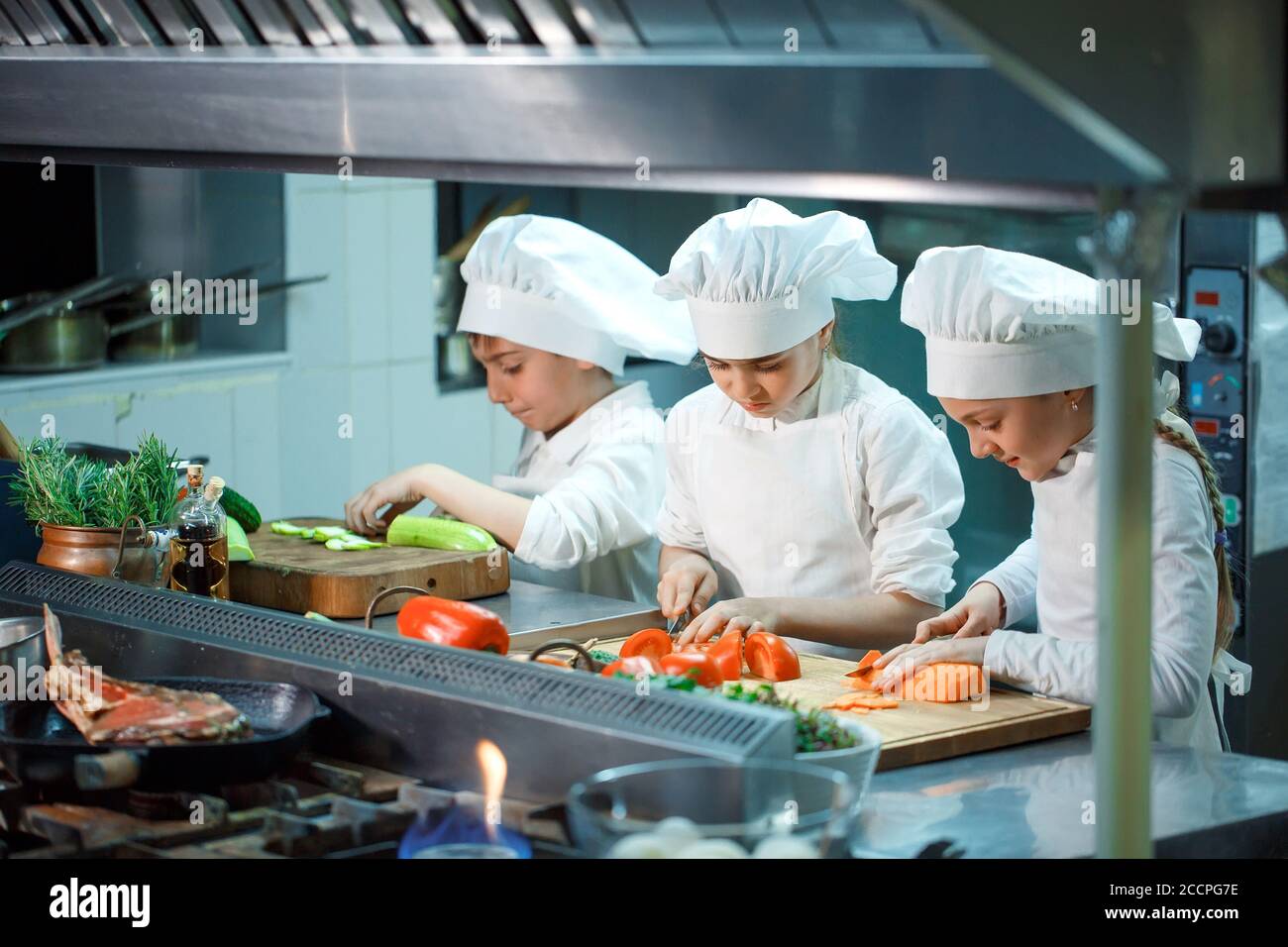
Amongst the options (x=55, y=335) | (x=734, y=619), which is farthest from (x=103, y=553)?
(x=55, y=335)

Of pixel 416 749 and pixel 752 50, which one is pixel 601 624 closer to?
pixel 416 749

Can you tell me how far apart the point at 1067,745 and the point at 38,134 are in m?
1.44

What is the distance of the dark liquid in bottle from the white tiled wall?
191 centimetres

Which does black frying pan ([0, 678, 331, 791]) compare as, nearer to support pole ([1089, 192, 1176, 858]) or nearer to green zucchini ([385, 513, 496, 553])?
support pole ([1089, 192, 1176, 858])

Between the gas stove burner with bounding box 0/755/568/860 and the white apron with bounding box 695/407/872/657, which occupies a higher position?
the white apron with bounding box 695/407/872/657

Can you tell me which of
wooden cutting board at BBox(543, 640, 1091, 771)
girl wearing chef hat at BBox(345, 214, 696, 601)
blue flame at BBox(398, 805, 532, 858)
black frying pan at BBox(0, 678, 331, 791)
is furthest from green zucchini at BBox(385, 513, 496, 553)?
blue flame at BBox(398, 805, 532, 858)

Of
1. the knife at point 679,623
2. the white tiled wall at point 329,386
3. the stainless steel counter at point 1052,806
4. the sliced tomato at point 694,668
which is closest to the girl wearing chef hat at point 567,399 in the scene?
the knife at point 679,623

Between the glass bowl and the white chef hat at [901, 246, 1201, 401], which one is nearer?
the glass bowl

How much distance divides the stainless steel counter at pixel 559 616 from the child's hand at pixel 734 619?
13 cm

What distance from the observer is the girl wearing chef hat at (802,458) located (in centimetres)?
264

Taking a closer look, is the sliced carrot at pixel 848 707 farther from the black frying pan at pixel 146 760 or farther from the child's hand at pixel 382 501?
the child's hand at pixel 382 501

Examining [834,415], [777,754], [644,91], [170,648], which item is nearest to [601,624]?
[834,415]

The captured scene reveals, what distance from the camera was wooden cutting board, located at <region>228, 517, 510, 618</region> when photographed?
2686 millimetres

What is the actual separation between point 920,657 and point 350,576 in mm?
964
